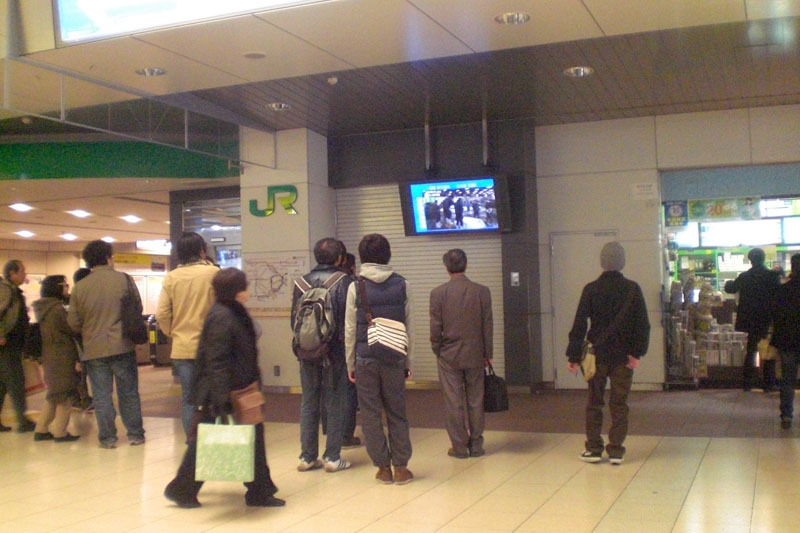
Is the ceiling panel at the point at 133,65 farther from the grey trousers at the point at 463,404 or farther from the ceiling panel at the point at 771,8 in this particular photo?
the ceiling panel at the point at 771,8

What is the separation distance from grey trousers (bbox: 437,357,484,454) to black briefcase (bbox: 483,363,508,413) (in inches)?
3.0

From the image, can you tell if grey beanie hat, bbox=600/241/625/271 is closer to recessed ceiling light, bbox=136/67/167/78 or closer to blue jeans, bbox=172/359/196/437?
blue jeans, bbox=172/359/196/437

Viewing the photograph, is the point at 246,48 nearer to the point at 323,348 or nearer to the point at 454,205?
the point at 323,348

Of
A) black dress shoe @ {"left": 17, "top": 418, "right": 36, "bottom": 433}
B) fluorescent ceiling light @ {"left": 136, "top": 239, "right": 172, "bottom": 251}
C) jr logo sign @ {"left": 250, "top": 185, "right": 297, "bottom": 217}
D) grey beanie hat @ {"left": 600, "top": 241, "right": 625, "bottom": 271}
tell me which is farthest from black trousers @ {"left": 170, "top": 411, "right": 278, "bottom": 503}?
fluorescent ceiling light @ {"left": 136, "top": 239, "right": 172, "bottom": 251}

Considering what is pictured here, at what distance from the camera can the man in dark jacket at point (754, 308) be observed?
9.02m

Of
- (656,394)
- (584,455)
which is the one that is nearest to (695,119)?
(656,394)

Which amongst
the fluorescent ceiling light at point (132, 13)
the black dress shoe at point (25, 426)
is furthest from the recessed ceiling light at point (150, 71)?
the black dress shoe at point (25, 426)

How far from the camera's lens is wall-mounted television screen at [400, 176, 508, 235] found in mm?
10156

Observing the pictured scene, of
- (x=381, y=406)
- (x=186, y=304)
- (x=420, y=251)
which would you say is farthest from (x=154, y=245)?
(x=381, y=406)

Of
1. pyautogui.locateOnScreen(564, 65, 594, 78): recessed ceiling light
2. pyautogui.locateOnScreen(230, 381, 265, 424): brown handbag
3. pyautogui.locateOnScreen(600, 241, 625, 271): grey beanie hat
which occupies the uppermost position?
pyautogui.locateOnScreen(564, 65, 594, 78): recessed ceiling light

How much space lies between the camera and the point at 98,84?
7461 mm

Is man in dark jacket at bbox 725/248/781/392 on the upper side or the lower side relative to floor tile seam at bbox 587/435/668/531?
upper

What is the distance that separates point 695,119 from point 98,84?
6681 mm

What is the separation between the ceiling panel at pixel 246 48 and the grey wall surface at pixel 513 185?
331cm
